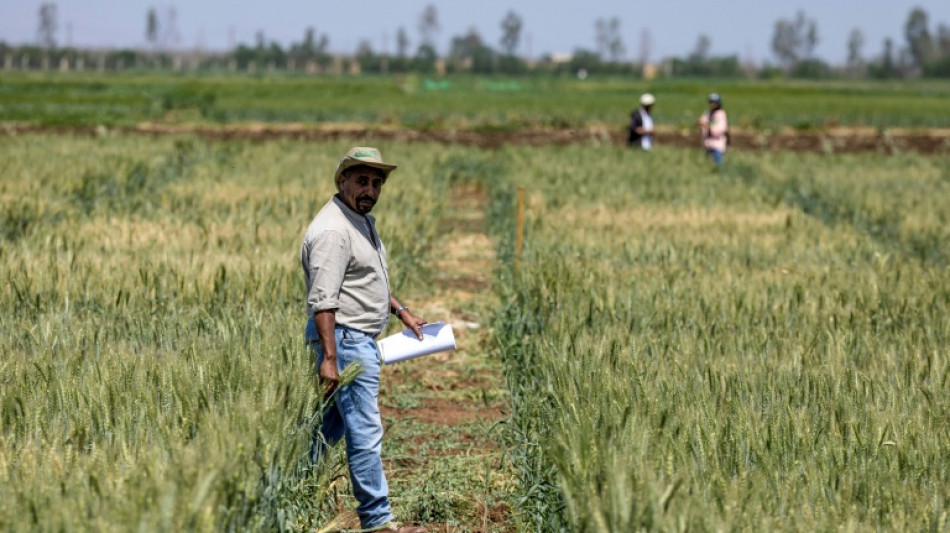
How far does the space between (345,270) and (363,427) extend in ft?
2.34

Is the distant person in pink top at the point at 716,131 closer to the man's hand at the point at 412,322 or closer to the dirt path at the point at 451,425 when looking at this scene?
the dirt path at the point at 451,425

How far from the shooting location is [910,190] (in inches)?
716

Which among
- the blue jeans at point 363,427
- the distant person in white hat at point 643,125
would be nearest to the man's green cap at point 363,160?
the blue jeans at point 363,427

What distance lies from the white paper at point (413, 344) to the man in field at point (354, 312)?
7cm

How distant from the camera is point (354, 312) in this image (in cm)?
549

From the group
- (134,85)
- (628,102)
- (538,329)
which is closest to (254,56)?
(134,85)

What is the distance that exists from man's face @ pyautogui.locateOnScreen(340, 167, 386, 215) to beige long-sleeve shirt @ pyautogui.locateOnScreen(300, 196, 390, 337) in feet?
0.14

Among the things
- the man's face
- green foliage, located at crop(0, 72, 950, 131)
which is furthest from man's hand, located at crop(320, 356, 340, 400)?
green foliage, located at crop(0, 72, 950, 131)

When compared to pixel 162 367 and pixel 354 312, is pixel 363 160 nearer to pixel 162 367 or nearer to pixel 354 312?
pixel 354 312

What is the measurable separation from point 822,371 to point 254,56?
519ft

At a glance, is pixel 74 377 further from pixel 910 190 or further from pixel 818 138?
pixel 818 138

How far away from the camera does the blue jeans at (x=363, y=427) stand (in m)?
5.38

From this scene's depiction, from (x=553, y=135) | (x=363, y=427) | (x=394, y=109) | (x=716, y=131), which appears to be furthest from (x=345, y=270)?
(x=394, y=109)

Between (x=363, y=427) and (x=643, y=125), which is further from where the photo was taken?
(x=643, y=125)
